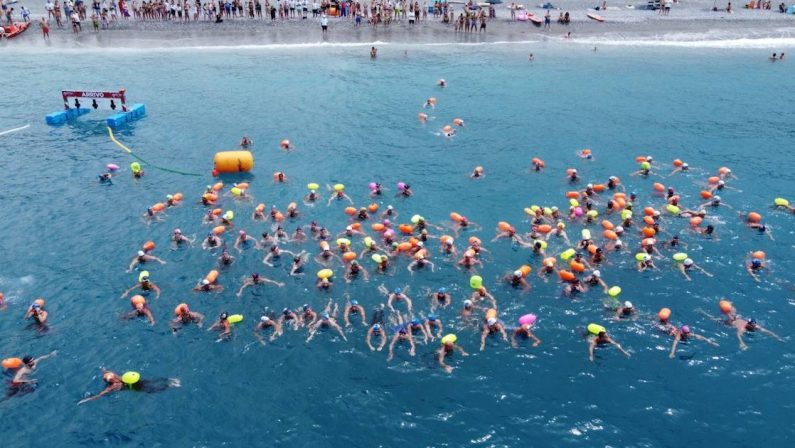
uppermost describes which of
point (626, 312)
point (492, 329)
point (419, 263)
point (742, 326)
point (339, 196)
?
point (339, 196)

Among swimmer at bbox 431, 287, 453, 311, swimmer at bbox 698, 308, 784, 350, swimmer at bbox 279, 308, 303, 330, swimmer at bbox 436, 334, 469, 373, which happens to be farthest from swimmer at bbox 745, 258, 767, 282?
swimmer at bbox 279, 308, 303, 330

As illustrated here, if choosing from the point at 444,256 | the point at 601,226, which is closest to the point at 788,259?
the point at 601,226

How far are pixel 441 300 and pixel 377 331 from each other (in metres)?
3.94

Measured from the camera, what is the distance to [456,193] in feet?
133

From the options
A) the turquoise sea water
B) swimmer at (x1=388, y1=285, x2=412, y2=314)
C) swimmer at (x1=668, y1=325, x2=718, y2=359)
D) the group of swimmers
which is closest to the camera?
the turquoise sea water

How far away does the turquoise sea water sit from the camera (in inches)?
898

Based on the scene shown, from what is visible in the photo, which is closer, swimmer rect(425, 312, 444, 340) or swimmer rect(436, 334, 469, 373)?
swimmer rect(436, 334, 469, 373)

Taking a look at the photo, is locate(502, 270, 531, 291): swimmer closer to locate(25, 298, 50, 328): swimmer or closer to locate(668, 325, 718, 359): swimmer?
locate(668, 325, 718, 359): swimmer

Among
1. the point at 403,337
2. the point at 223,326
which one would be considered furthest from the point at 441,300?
the point at 223,326

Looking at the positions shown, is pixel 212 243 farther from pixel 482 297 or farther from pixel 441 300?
pixel 482 297

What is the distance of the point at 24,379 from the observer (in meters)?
24.2

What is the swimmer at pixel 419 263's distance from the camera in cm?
3152

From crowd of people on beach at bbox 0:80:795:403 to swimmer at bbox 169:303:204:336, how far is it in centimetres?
5

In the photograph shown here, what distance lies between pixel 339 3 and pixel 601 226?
66.8 m
